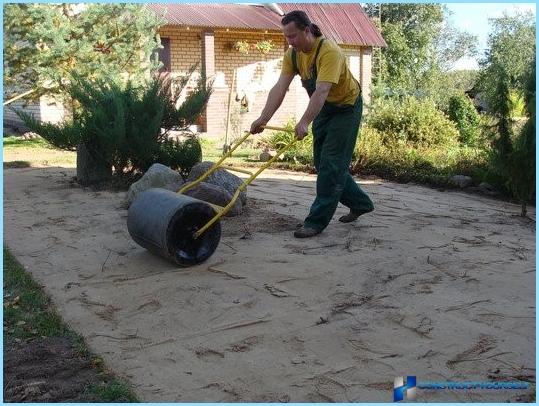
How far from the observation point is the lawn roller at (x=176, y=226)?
4977 millimetres

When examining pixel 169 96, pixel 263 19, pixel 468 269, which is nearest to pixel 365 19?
pixel 263 19

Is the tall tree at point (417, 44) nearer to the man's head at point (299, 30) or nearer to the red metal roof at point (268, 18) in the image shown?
the red metal roof at point (268, 18)

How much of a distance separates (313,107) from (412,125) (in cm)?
819

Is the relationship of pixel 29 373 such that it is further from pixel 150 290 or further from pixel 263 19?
pixel 263 19

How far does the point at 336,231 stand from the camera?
20.5 feet

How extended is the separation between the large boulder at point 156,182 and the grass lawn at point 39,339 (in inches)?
98.5

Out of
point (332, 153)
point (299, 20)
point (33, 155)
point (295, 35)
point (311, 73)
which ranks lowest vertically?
point (33, 155)

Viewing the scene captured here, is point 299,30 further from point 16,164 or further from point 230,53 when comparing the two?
point 230,53

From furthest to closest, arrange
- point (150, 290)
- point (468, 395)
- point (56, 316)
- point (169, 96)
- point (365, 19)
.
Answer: point (365, 19) < point (169, 96) < point (150, 290) < point (56, 316) < point (468, 395)

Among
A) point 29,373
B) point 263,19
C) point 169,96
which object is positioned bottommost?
point 29,373

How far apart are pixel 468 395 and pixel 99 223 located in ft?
15.1

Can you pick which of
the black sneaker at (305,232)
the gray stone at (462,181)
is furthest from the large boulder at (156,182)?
the gray stone at (462,181)

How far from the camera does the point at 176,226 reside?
5.02m

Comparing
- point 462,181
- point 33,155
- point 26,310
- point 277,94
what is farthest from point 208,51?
point 26,310
